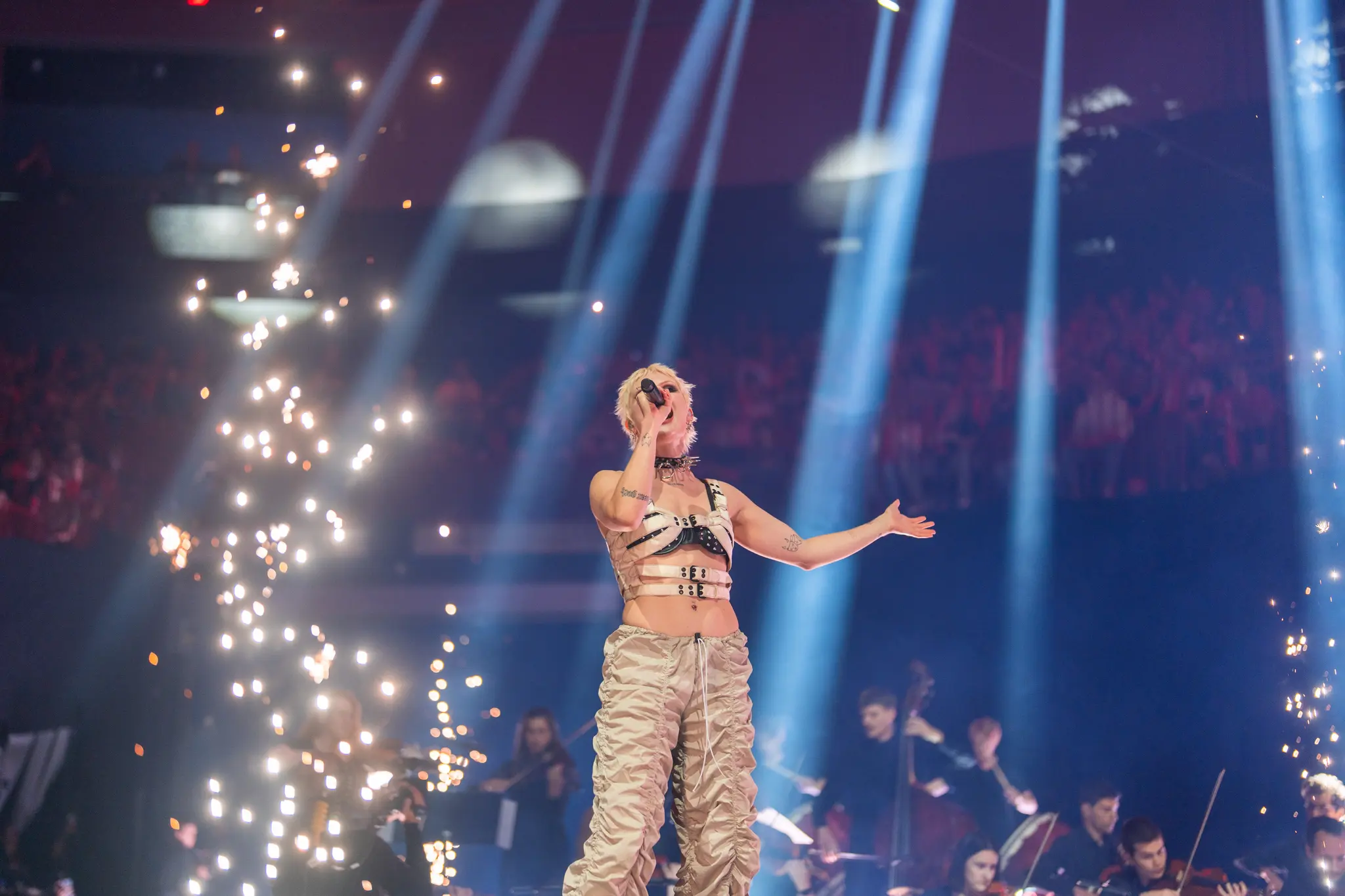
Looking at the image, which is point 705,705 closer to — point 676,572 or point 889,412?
point 676,572

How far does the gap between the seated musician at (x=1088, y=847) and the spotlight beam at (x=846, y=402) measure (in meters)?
1.42

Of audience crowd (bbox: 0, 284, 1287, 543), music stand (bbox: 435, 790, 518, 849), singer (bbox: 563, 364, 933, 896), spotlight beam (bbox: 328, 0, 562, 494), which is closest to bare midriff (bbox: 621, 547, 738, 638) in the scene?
singer (bbox: 563, 364, 933, 896)

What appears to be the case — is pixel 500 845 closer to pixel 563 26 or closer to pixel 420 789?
pixel 420 789

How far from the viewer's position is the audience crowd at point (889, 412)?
600cm

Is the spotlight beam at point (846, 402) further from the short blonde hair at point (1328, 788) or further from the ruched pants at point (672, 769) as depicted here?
the ruched pants at point (672, 769)

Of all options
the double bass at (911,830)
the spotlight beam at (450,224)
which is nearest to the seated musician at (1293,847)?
the double bass at (911,830)

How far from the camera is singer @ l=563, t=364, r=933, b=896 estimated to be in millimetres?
2484

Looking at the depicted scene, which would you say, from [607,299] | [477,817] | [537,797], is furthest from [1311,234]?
[477,817]

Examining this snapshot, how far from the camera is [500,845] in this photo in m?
5.47

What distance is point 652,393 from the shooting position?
2639 millimetres

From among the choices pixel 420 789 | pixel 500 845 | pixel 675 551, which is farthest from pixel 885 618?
pixel 675 551

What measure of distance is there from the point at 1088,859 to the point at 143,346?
643 centimetres

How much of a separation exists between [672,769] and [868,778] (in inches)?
137

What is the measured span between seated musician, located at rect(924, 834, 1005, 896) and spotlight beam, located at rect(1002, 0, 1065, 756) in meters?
0.89
